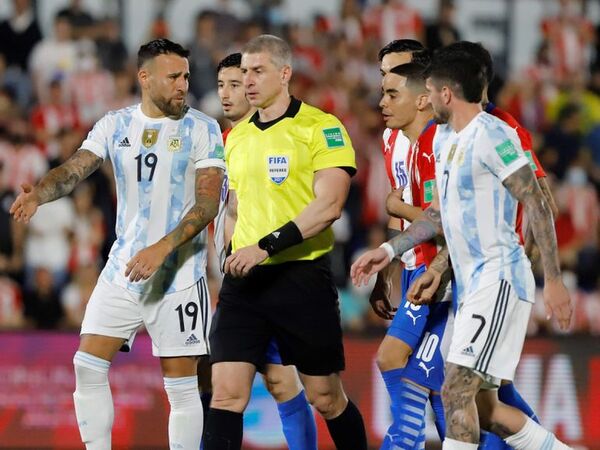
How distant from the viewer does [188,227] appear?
22.2 ft

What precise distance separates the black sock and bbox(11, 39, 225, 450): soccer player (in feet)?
1.31

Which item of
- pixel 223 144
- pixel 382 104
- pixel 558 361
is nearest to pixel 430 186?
pixel 382 104

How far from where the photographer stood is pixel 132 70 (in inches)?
532

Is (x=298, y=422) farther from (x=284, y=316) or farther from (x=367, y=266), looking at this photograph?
(x=367, y=266)

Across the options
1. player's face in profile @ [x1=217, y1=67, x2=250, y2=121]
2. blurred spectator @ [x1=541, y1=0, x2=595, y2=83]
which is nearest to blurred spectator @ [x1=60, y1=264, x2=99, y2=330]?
player's face in profile @ [x1=217, y1=67, x2=250, y2=121]

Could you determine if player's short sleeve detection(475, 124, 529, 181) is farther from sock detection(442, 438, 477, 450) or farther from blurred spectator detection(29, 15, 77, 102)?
blurred spectator detection(29, 15, 77, 102)

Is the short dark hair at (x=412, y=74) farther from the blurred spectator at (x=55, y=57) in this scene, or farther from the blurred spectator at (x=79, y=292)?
the blurred spectator at (x=55, y=57)

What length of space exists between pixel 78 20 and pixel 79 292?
11.2 ft

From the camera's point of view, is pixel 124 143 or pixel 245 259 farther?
pixel 124 143

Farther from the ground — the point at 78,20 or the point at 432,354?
the point at 78,20

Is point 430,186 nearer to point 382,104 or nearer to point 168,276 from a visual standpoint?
point 382,104

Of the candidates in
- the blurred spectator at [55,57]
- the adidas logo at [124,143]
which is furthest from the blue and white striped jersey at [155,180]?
the blurred spectator at [55,57]

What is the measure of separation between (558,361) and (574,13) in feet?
18.4

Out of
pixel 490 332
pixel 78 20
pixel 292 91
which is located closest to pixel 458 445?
pixel 490 332
